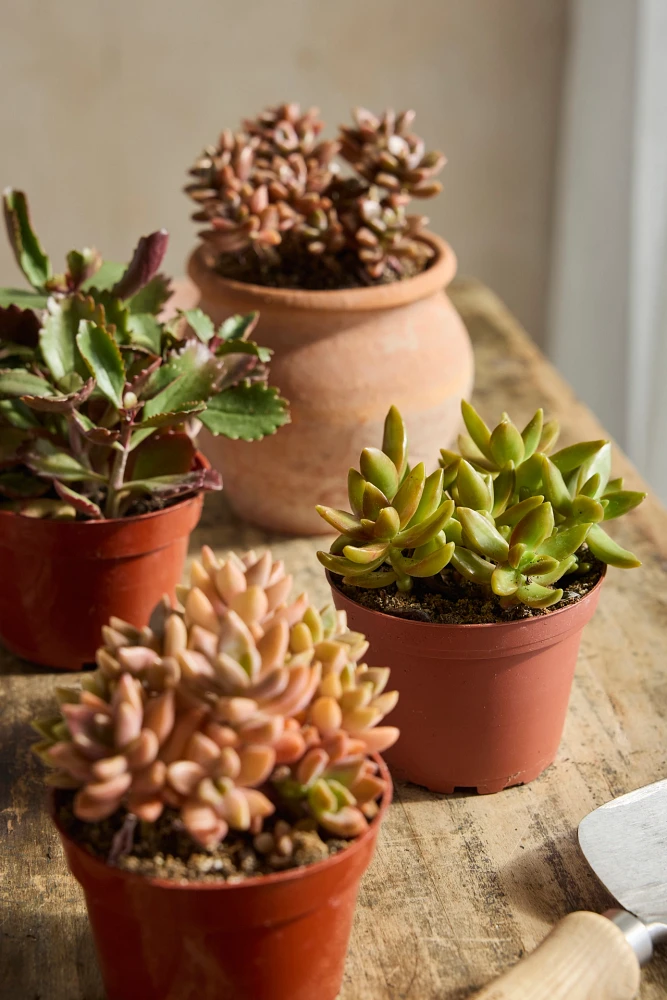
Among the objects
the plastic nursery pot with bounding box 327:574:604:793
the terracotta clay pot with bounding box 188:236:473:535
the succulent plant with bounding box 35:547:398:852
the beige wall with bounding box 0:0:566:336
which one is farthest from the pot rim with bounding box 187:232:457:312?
the beige wall with bounding box 0:0:566:336

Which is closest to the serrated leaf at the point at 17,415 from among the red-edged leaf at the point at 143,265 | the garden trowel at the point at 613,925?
the red-edged leaf at the point at 143,265

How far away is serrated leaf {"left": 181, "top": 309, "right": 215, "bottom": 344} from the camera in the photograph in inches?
29.8

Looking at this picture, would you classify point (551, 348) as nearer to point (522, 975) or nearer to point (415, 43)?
point (415, 43)

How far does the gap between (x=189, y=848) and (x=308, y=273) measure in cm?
59

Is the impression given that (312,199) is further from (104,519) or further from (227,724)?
(227,724)

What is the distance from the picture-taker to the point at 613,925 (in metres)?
0.50

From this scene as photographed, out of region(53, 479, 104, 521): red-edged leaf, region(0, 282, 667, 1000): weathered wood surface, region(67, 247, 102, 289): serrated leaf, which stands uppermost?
region(67, 247, 102, 289): serrated leaf

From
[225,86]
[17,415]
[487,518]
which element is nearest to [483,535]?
[487,518]

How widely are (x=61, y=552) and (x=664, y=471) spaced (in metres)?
1.24

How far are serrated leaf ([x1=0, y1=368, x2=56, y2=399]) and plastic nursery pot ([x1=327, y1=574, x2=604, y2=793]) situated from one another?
0.22 m

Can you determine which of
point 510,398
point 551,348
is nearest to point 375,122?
point 510,398

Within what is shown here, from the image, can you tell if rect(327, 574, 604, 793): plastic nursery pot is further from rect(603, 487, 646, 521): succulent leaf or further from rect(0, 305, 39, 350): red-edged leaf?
rect(0, 305, 39, 350): red-edged leaf

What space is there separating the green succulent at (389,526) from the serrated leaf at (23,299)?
0.29m

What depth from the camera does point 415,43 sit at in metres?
1.94
